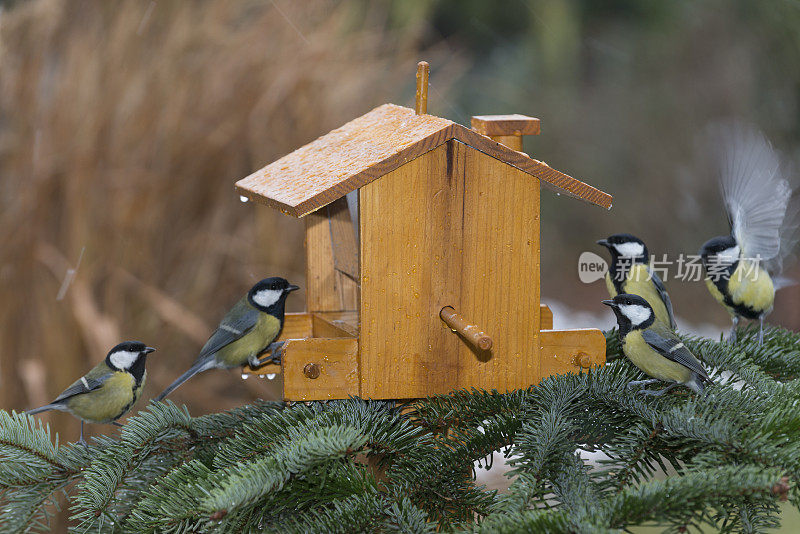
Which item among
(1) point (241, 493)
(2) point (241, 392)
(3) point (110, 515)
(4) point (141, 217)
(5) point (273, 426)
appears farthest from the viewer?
(2) point (241, 392)

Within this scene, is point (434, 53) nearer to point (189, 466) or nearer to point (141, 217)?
point (141, 217)

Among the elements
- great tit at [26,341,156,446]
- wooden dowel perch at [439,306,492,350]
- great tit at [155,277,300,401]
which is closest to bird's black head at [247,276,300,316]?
great tit at [155,277,300,401]

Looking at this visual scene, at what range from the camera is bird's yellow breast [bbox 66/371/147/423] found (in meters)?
1.65

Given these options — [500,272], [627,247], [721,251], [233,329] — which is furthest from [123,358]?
[721,251]

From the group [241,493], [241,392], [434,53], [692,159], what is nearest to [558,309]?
[692,159]

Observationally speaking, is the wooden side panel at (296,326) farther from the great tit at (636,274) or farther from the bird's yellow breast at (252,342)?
the great tit at (636,274)

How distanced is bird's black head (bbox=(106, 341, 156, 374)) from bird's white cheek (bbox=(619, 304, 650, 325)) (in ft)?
3.17

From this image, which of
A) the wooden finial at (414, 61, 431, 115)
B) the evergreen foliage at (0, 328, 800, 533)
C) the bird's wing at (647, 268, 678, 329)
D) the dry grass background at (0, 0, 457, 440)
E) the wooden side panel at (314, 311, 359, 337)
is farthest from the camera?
the dry grass background at (0, 0, 457, 440)

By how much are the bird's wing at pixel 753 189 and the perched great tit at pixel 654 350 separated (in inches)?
21.3

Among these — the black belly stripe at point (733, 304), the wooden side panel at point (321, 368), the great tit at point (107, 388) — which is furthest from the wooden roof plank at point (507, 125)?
the great tit at point (107, 388)

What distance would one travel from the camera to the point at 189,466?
4.12ft

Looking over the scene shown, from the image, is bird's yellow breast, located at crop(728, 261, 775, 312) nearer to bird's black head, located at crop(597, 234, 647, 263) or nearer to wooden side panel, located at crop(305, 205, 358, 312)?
bird's black head, located at crop(597, 234, 647, 263)

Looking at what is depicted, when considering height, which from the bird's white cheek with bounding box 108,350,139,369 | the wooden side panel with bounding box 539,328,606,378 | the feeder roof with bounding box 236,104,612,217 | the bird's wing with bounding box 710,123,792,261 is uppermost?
the feeder roof with bounding box 236,104,612,217

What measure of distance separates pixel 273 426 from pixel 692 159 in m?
6.05
